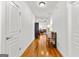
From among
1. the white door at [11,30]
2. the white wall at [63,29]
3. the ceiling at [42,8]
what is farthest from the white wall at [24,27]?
the white wall at [63,29]

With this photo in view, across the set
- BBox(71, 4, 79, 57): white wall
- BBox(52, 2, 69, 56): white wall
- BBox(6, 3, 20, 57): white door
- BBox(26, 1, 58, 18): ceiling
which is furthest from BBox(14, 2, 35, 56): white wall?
BBox(71, 4, 79, 57): white wall

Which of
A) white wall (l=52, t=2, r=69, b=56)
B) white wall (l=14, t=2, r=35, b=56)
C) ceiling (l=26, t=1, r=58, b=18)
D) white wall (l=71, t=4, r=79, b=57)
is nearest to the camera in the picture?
white wall (l=71, t=4, r=79, b=57)

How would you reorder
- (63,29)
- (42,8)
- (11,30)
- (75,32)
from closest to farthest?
(75,32) → (11,30) → (63,29) → (42,8)

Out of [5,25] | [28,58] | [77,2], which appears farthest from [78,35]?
[28,58]

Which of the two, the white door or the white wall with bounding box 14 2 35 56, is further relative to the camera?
the white wall with bounding box 14 2 35 56

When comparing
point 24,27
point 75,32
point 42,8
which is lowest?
point 75,32

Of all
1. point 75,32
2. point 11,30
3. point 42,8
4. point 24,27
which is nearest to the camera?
point 75,32

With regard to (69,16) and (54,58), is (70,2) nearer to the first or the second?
(69,16)

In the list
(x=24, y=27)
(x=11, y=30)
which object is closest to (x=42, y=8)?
(x=24, y=27)

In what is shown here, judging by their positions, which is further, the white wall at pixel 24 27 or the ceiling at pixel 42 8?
the ceiling at pixel 42 8

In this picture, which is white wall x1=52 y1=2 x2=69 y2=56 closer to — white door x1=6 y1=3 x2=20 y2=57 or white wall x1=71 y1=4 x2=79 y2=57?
white wall x1=71 y1=4 x2=79 y2=57

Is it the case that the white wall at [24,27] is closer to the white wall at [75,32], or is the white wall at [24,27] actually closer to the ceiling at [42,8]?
the ceiling at [42,8]

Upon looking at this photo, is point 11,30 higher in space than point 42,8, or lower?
lower

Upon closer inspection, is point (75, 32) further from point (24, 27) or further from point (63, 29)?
point (24, 27)
